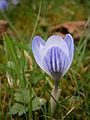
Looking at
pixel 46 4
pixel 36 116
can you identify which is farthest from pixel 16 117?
pixel 46 4

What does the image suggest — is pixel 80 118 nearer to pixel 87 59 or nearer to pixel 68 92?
pixel 68 92

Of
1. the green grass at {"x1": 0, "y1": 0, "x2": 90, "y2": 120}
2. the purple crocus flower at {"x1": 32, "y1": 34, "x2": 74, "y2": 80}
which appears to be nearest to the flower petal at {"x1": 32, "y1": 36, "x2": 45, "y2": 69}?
the purple crocus flower at {"x1": 32, "y1": 34, "x2": 74, "y2": 80}

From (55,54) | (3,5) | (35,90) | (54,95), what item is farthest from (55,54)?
(3,5)

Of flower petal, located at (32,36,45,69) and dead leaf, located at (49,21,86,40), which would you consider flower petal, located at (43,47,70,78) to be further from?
dead leaf, located at (49,21,86,40)

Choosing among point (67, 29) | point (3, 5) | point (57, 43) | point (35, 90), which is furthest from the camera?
point (3, 5)

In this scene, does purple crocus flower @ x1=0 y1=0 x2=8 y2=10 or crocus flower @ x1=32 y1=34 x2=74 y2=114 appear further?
purple crocus flower @ x1=0 y1=0 x2=8 y2=10

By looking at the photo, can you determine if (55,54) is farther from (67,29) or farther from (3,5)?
(3,5)

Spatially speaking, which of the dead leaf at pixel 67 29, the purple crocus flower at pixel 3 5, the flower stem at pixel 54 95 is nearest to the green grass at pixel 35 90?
the flower stem at pixel 54 95

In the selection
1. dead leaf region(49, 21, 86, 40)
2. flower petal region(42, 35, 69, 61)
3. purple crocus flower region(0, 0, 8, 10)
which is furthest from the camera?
purple crocus flower region(0, 0, 8, 10)
